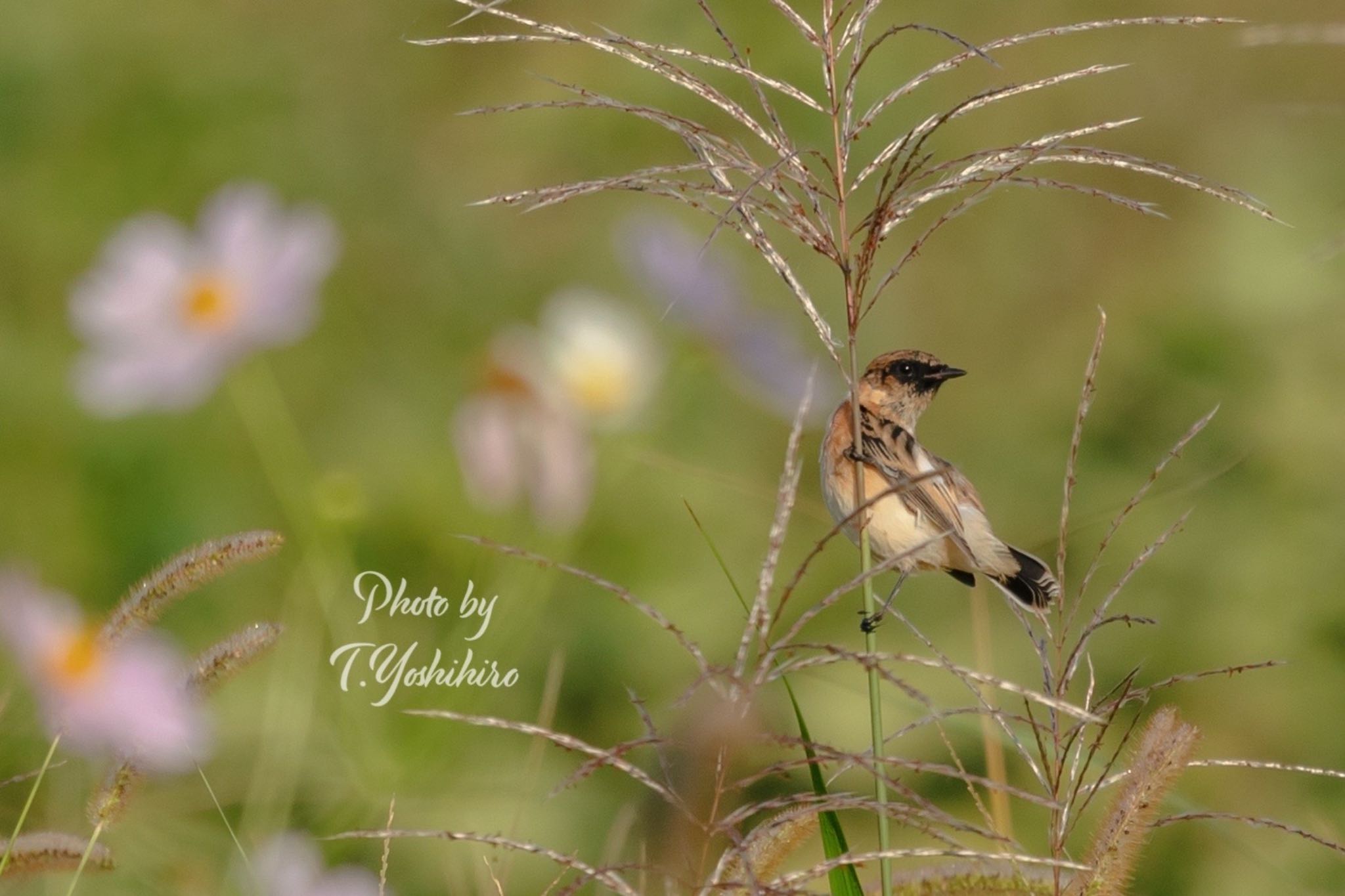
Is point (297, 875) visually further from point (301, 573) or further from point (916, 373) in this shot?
point (301, 573)

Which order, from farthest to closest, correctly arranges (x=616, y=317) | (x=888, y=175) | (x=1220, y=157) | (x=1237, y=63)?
(x=1237, y=63) < (x=1220, y=157) < (x=616, y=317) < (x=888, y=175)

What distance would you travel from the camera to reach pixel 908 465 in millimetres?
1876

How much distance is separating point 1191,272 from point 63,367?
8.70 ft

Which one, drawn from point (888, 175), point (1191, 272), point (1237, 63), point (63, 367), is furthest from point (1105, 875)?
point (1237, 63)

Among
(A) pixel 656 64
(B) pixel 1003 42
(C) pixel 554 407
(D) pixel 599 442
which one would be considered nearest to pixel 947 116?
(B) pixel 1003 42

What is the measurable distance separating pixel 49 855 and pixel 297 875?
386 mm

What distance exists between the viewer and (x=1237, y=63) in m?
5.36

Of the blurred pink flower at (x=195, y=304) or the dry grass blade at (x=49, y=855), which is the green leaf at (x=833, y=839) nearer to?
the dry grass blade at (x=49, y=855)

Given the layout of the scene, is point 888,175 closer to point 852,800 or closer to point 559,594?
point 852,800

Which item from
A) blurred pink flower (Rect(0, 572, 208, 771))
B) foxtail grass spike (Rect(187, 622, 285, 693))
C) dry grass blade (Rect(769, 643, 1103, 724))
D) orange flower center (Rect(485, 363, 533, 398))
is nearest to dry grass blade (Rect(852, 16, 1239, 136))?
dry grass blade (Rect(769, 643, 1103, 724))

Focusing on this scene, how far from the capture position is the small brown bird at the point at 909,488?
1807 mm

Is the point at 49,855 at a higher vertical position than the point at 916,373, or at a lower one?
lower

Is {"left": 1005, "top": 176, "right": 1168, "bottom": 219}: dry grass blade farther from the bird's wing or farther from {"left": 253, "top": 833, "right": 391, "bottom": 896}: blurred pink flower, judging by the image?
{"left": 253, "top": 833, "right": 391, "bottom": 896}: blurred pink flower

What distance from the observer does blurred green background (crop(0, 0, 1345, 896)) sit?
3.01 m
